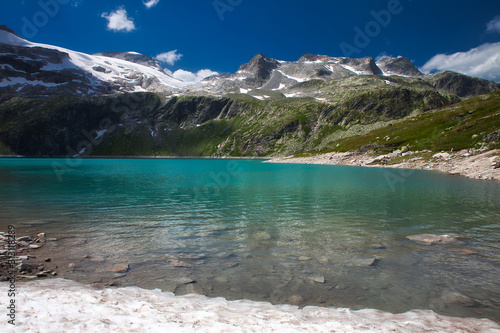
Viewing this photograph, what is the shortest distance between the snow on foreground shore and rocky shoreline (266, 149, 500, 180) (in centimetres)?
6105

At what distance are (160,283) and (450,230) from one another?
62.0 feet

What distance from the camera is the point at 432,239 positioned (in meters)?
15.8

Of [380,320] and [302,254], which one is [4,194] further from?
[380,320]

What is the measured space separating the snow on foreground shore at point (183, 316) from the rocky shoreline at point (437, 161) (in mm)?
61052

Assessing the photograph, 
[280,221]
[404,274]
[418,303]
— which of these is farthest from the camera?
[280,221]

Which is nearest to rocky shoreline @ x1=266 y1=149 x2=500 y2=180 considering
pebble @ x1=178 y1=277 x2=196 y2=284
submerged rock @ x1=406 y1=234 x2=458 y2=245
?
submerged rock @ x1=406 y1=234 x2=458 y2=245

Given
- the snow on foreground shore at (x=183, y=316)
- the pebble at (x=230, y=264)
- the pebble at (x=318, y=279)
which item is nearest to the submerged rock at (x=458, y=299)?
the snow on foreground shore at (x=183, y=316)

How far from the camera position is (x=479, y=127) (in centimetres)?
8800

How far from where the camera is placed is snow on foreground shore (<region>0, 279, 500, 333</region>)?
6438mm

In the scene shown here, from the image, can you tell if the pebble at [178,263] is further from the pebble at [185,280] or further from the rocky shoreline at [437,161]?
the rocky shoreline at [437,161]

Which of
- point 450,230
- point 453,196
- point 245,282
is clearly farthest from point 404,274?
point 453,196
